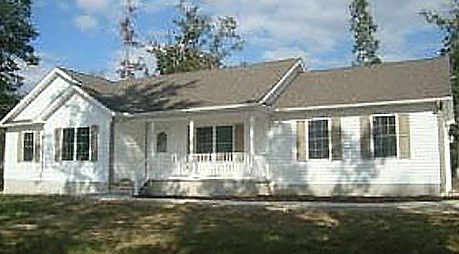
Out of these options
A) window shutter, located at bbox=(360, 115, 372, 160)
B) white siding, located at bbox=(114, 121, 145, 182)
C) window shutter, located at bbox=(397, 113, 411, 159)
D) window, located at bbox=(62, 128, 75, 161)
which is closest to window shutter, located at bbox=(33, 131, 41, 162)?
window, located at bbox=(62, 128, 75, 161)

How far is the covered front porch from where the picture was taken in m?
20.6

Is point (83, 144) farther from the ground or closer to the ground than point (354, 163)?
farther from the ground

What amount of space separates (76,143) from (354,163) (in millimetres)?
11304

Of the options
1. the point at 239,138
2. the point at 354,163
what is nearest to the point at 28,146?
the point at 239,138

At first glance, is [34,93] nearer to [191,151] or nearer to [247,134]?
[191,151]

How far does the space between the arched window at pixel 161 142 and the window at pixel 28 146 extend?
235 inches

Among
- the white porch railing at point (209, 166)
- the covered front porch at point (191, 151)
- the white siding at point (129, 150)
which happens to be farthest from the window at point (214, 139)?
the white siding at point (129, 150)

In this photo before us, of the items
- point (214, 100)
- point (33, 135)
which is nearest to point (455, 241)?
point (214, 100)

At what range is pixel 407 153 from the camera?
18.2 metres

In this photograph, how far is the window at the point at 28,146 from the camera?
24.7m

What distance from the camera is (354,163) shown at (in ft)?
62.6

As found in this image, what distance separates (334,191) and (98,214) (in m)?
8.77

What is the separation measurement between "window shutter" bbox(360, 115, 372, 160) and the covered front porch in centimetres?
373

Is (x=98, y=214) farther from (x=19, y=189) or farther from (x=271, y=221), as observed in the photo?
(x=19, y=189)
